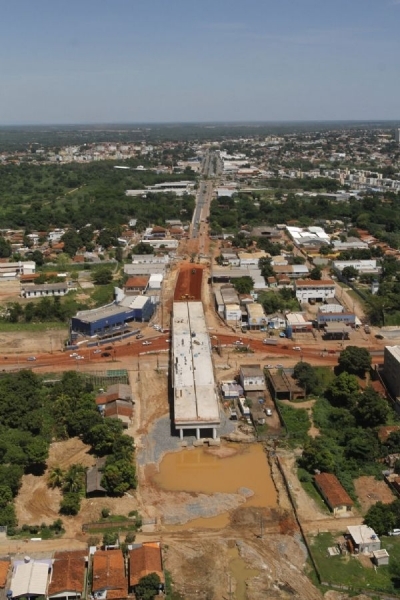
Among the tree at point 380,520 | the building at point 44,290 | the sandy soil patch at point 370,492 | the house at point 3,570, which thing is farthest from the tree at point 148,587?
the building at point 44,290

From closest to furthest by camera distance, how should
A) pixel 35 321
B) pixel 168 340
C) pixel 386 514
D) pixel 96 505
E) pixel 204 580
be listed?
1. pixel 204 580
2. pixel 386 514
3. pixel 96 505
4. pixel 168 340
5. pixel 35 321

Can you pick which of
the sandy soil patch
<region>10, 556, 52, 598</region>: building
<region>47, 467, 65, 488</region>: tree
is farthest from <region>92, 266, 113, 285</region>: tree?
<region>10, 556, 52, 598</region>: building

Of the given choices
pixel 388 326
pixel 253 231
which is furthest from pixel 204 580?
pixel 253 231

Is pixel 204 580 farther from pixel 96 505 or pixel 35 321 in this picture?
pixel 35 321

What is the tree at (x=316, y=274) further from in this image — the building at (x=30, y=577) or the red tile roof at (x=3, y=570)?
the red tile roof at (x=3, y=570)

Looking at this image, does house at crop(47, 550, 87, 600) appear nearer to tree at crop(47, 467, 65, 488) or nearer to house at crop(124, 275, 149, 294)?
tree at crop(47, 467, 65, 488)

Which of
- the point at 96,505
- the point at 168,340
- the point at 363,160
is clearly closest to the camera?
the point at 96,505
